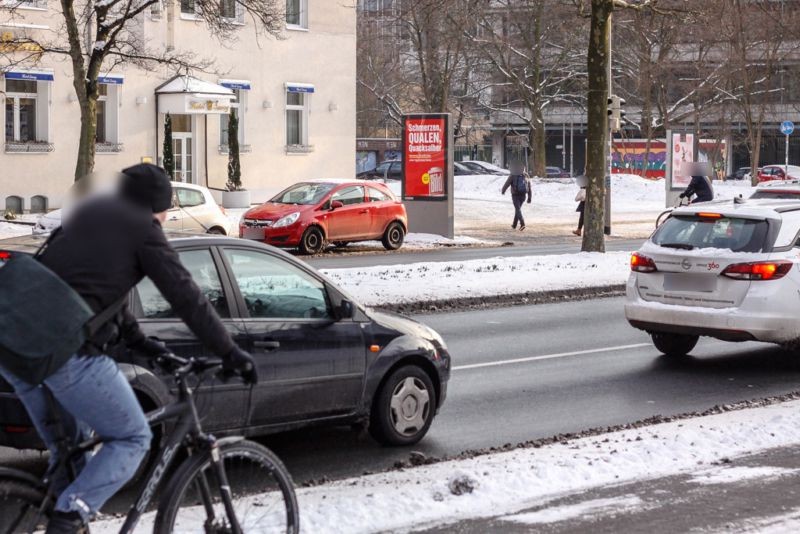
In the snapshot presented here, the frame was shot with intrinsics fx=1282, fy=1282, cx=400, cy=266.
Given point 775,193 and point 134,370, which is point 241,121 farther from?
point 134,370

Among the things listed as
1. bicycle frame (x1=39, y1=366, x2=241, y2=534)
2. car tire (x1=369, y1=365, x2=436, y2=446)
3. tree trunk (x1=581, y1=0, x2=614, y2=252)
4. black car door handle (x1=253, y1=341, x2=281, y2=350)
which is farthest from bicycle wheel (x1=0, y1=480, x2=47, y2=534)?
tree trunk (x1=581, y1=0, x2=614, y2=252)

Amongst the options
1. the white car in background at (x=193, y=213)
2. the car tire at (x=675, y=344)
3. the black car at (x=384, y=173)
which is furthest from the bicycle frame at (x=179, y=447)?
the black car at (x=384, y=173)

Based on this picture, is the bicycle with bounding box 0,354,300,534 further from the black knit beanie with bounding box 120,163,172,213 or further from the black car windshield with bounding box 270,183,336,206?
the black car windshield with bounding box 270,183,336,206

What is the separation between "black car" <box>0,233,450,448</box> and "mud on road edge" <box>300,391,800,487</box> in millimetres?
466

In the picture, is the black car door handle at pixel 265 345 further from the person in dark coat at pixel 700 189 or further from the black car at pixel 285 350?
the person in dark coat at pixel 700 189

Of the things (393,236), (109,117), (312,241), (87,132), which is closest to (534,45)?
(109,117)

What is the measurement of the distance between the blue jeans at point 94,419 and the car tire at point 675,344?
8946 millimetres

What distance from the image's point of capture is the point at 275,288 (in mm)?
7691

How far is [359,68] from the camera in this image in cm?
7756

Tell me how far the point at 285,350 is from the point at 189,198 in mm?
17061

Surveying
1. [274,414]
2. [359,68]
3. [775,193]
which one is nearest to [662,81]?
[359,68]

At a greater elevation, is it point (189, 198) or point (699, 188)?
point (699, 188)

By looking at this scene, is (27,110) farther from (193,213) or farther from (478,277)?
(478,277)

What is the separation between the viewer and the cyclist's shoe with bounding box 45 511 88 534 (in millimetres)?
4398
